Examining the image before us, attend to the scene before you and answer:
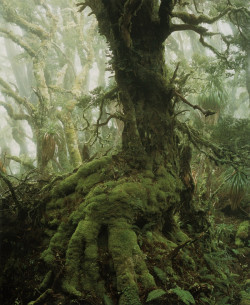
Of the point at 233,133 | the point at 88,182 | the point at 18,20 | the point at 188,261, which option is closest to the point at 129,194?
the point at 88,182

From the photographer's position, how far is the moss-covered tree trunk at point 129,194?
3.18m

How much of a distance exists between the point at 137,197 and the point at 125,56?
8.84 ft

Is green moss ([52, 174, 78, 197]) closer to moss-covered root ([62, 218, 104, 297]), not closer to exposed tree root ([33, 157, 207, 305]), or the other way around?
exposed tree root ([33, 157, 207, 305])

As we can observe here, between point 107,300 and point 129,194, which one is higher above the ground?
point 129,194

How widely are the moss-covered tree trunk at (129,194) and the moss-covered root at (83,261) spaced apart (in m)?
0.01

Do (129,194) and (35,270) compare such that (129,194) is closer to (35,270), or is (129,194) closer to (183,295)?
(183,295)

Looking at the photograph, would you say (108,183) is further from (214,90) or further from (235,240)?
(214,90)

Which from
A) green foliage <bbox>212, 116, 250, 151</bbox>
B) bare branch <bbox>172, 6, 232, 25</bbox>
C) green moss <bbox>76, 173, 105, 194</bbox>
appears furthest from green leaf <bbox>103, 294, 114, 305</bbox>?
green foliage <bbox>212, 116, 250, 151</bbox>

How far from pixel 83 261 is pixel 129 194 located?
119cm

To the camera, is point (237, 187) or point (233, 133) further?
point (233, 133)

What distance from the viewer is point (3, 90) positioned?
13.5 m

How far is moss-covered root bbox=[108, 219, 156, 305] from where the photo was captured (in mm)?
2893

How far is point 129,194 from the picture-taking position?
3914 millimetres

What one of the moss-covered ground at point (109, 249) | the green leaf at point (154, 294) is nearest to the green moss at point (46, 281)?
the moss-covered ground at point (109, 249)
